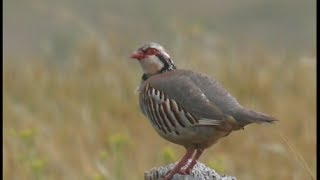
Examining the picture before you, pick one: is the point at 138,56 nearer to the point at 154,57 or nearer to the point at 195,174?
the point at 154,57

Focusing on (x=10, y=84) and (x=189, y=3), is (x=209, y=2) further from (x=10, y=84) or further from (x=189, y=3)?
(x=10, y=84)

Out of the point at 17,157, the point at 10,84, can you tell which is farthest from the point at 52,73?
the point at 17,157

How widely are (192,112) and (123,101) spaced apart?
567 centimetres

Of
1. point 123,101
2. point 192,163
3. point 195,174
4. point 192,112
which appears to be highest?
point 123,101

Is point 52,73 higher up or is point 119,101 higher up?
point 52,73

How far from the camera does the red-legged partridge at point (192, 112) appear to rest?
723 centimetres

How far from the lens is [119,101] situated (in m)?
13.0

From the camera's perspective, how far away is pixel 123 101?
42.4 feet

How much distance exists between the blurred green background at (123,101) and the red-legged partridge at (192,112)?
121 centimetres

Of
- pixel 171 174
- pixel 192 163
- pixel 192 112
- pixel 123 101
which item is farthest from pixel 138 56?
pixel 123 101

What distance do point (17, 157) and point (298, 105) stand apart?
2.72 metres

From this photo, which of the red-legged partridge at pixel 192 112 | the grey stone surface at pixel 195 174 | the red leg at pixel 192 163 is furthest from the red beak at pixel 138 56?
the grey stone surface at pixel 195 174

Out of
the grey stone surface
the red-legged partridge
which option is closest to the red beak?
the red-legged partridge

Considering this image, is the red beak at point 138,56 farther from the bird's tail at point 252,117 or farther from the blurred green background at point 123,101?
the blurred green background at point 123,101
